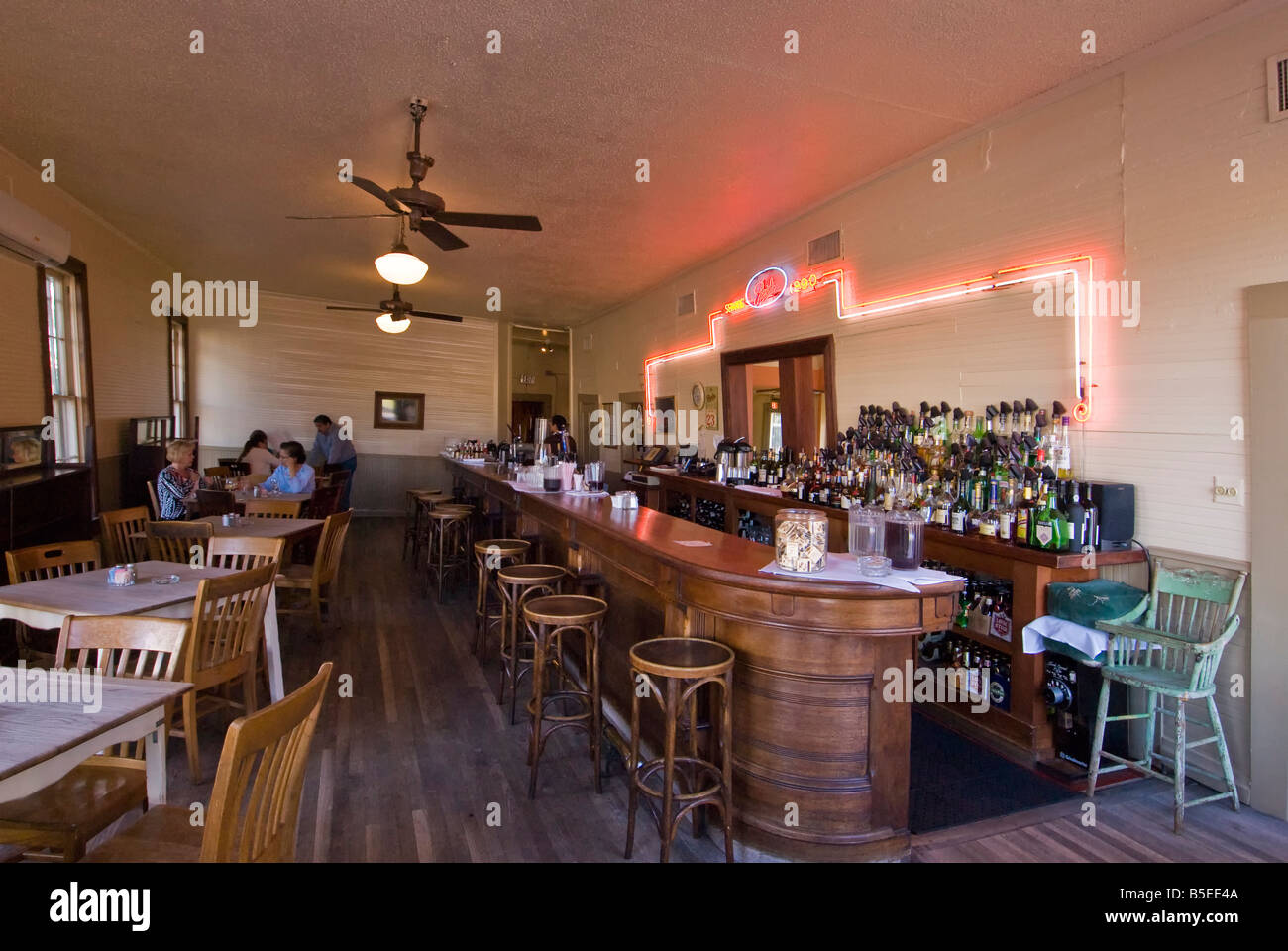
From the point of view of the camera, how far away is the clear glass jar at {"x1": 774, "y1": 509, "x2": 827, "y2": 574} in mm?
2744

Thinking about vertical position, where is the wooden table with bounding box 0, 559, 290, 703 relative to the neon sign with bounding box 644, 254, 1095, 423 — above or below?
below

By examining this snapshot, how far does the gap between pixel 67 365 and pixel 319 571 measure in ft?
Result: 12.2

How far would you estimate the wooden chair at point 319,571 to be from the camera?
5082mm

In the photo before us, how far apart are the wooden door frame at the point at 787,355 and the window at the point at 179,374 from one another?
325 inches

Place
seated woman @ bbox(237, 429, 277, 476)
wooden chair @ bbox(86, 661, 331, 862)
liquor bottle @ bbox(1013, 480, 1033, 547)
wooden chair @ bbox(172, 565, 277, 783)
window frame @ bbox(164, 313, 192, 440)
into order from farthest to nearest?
seated woman @ bbox(237, 429, 277, 476)
window frame @ bbox(164, 313, 192, 440)
liquor bottle @ bbox(1013, 480, 1033, 547)
wooden chair @ bbox(172, 565, 277, 783)
wooden chair @ bbox(86, 661, 331, 862)

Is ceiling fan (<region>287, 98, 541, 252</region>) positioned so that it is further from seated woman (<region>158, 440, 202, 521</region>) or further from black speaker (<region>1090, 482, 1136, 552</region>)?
black speaker (<region>1090, 482, 1136, 552</region>)

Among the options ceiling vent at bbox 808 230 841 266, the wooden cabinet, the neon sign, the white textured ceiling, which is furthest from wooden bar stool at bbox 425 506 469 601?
ceiling vent at bbox 808 230 841 266

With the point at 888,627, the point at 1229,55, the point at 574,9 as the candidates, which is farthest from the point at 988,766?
the point at 574,9

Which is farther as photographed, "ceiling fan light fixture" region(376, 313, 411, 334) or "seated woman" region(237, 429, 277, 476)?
"seated woman" region(237, 429, 277, 476)

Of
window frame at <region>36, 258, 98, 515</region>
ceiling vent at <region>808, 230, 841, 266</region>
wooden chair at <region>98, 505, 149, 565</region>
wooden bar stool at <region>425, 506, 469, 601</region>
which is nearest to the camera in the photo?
wooden chair at <region>98, 505, 149, 565</region>

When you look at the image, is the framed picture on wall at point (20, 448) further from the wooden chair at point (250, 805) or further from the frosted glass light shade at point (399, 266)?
the wooden chair at point (250, 805)

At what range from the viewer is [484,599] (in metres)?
4.86

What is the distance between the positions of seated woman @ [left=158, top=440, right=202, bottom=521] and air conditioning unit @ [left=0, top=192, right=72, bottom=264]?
178 cm

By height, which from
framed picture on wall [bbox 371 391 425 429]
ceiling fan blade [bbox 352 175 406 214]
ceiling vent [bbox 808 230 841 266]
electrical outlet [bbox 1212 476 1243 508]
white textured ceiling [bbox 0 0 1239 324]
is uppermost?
white textured ceiling [bbox 0 0 1239 324]
